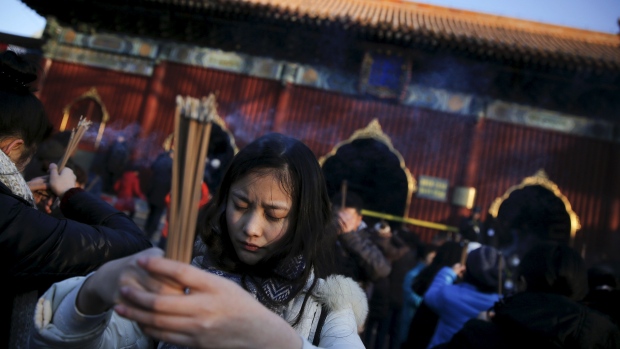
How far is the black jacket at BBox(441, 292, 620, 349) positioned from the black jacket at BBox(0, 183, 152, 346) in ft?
5.12

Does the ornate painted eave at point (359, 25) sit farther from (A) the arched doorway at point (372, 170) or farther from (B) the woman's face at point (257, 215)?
(B) the woman's face at point (257, 215)

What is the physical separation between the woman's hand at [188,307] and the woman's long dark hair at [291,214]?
16.4 inches

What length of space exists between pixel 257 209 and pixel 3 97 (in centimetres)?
93

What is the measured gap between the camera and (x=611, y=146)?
6.95 metres

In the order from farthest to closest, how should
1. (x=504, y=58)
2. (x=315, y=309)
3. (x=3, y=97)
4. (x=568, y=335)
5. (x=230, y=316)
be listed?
(x=504, y=58), (x=568, y=335), (x=3, y=97), (x=315, y=309), (x=230, y=316)

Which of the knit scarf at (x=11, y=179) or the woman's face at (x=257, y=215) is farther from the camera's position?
the knit scarf at (x=11, y=179)

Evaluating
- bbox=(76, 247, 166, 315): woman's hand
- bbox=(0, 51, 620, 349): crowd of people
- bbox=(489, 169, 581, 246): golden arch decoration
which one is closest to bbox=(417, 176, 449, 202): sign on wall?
bbox=(489, 169, 581, 246): golden arch decoration

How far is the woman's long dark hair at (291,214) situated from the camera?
1.09 m

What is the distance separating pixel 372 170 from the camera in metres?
9.24

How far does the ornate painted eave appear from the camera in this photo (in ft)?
20.6

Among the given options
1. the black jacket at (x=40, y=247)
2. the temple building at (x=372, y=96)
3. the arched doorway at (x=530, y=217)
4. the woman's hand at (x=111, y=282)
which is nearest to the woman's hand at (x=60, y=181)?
the black jacket at (x=40, y=247)

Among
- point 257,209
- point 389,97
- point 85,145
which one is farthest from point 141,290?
point 85,145

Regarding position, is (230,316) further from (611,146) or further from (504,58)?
(611,146)

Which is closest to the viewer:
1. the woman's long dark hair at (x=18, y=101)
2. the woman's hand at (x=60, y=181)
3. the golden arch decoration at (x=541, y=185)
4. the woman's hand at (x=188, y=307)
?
the woman's hand at (x=188, y=307)
